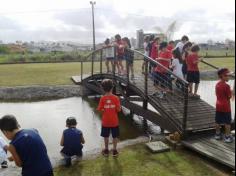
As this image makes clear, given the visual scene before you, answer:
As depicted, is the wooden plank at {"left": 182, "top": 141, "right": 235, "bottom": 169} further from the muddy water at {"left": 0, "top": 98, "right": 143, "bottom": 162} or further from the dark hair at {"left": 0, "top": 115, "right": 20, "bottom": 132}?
the dark hair at {"left": 0, "top": 115, "right": 20, "bottom": 132}

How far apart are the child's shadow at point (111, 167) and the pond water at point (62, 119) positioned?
1599mm

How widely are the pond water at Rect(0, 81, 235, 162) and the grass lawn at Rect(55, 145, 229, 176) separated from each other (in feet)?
5.02

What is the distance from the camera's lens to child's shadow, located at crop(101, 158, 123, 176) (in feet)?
21.1

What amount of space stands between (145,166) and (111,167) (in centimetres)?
63

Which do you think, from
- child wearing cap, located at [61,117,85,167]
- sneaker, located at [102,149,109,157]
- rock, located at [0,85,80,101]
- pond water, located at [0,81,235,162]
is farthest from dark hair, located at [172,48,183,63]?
rock, located at [0,85,80,101]

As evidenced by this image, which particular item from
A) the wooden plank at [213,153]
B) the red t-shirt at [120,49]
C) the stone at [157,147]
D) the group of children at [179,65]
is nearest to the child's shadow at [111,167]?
the stone at [157,147]

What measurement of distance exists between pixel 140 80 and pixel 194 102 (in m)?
2.80

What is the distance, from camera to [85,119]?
509 inches

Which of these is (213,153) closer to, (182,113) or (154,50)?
(182,113)

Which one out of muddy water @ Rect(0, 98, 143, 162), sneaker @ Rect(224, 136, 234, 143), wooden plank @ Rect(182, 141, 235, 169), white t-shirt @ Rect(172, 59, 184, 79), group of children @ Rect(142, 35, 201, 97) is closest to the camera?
wooden plank @ Rect(182, 141, 235, 169)

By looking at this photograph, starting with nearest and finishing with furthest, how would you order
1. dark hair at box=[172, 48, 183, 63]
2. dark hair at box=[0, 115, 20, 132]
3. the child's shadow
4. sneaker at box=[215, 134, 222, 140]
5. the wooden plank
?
dark hair at box=[0, 115, 20, 132] → the wooden plank → the child's shadow → sneaker at box=[215, 134, 222, 140] → dark hair at box=[172, 48, 183, 63]

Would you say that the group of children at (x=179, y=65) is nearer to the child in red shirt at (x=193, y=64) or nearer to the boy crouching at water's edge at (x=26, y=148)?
the child in red shirt at (x=193, y=64)

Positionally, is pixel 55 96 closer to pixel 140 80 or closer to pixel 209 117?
pixel 140 80

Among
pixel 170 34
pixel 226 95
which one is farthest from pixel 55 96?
pixel 170 34
